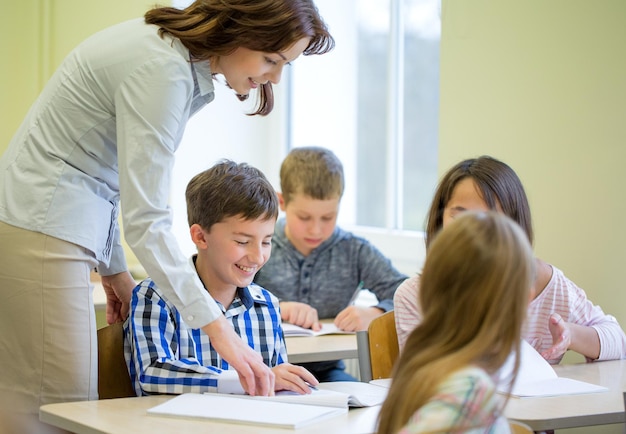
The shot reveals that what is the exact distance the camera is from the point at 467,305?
3.94ft

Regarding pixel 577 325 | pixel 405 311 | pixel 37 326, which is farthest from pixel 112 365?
pixel 577 325

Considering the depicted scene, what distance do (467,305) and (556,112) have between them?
61.1 inches

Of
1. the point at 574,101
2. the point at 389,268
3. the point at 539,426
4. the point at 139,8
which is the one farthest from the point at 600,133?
the point at 139,8

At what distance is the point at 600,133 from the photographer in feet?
8.11

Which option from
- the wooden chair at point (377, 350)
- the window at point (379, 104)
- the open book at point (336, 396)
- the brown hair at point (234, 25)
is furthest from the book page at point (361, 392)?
the window at point (379, 104)

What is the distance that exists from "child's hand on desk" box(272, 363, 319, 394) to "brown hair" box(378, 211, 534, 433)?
1.86ft

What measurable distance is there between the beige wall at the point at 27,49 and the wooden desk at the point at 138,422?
3.29 meters

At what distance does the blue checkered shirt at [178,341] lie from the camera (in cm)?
183

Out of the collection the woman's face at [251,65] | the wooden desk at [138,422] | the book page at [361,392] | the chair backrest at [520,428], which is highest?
the woman's face at [251,65]

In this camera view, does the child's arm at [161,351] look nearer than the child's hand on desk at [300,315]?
Yes

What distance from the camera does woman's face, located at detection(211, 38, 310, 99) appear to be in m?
1.79

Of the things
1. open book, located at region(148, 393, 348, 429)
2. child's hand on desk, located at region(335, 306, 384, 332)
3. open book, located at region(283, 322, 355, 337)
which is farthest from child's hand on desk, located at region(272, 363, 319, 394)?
child's hand on desk, located at region(335, 306, 384, 332)

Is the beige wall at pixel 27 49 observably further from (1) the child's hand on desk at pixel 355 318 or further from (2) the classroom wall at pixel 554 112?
(1) the child's hand on desk at pixel 355 318

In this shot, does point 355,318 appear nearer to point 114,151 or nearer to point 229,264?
point 229,264
